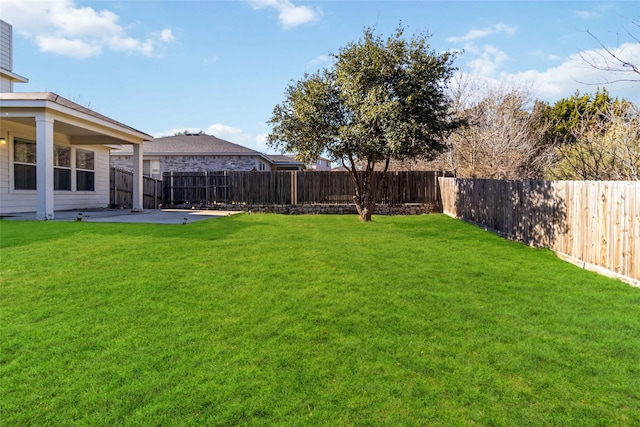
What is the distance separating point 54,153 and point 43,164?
407 cm

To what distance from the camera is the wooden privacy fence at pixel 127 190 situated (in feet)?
52.8

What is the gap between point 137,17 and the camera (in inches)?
416

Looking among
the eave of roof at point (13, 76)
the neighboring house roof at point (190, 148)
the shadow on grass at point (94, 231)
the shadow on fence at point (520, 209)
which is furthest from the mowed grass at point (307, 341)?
the neighboring house roof at point (190, 148)

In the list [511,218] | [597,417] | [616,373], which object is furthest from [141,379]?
[511,218]

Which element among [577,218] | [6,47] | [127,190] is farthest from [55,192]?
[577,218]

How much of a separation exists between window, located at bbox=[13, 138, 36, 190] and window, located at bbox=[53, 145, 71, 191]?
1.09m

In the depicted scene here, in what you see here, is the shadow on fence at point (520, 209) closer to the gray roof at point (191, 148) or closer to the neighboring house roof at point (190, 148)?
the neighboring house roof at point (190, 148)

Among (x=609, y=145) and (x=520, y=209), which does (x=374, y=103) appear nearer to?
(x=520, y=209)

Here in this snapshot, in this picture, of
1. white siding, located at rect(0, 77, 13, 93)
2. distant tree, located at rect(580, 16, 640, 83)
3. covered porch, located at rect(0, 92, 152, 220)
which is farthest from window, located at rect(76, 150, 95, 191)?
distant tree, located at rect(580, 16, 640, 83)

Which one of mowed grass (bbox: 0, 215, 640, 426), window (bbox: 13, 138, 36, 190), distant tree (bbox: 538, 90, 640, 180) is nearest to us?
mowed grass (bbox: 0, 215, 640, 426)

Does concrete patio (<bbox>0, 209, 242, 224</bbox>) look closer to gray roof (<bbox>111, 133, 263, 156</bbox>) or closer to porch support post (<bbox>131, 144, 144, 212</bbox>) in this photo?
porch support post (<bbox>131, 144, 144, 212</bbox>)

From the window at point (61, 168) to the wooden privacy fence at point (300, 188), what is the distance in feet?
15.5

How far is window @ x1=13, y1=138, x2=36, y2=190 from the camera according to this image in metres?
11.2

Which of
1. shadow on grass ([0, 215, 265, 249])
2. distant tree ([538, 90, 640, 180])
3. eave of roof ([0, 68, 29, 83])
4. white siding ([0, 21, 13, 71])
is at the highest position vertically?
white siding ([0, 21, 13, 71])
